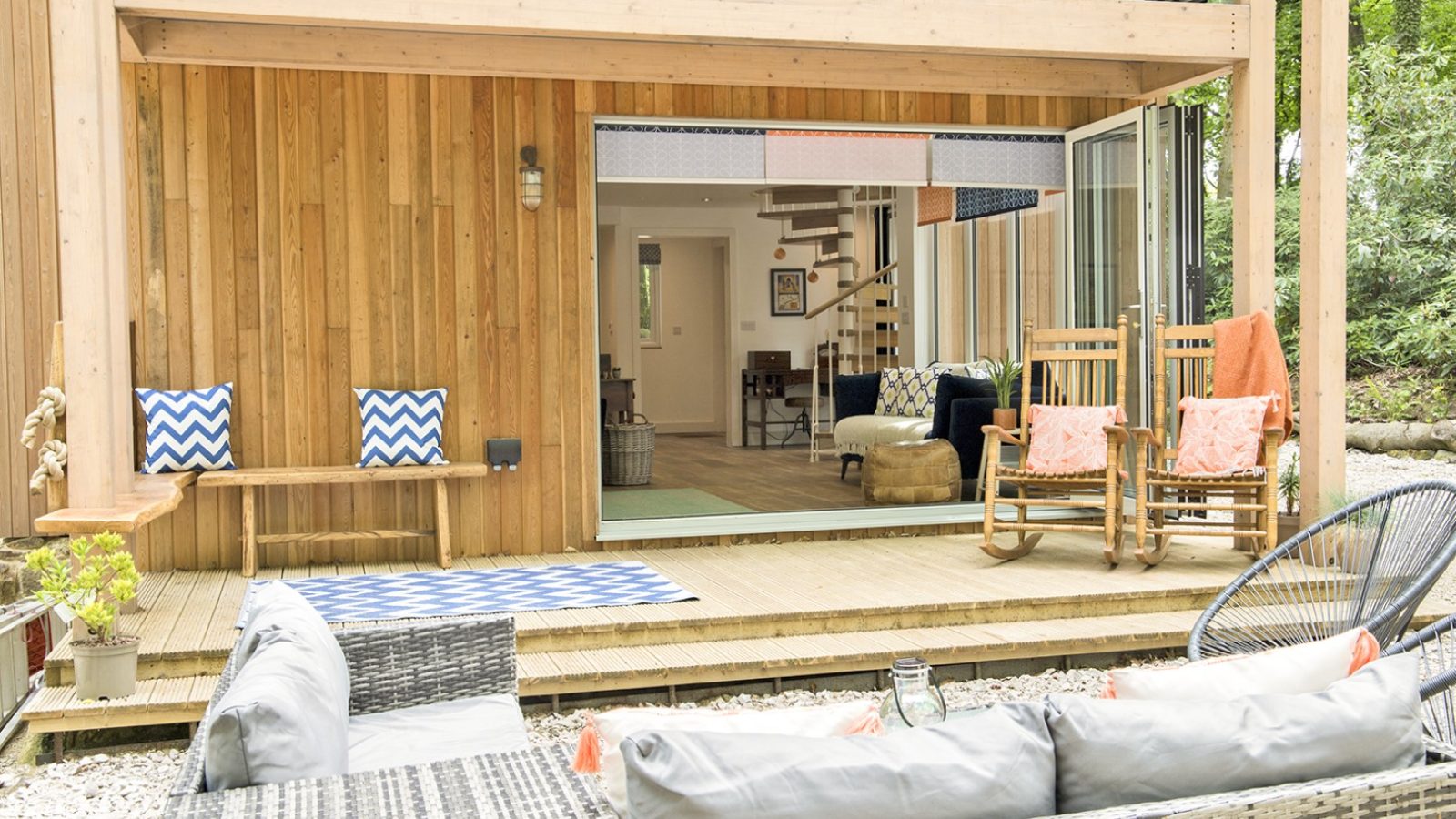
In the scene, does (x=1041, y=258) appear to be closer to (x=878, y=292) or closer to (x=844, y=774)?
(x=878, y=292)

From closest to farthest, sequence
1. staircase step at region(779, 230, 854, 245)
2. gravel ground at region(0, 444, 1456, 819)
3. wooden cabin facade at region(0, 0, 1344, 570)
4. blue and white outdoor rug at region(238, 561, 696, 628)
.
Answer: gravel ground at region(0, 444, 1456, 819), blue and white outdoor rug at region(238, 561, 696, 628), wooden cabin facade at region(0, 0, 1344, 570), staircase step at region(779, 230, 854, 245)

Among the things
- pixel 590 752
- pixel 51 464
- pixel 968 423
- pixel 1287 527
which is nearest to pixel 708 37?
pixel 51 464

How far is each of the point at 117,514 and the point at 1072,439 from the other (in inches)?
155

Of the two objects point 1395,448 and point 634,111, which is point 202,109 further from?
point 1395,448

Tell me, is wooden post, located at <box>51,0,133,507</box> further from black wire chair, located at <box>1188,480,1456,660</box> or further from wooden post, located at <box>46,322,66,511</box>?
black wire chair, located at <box>1188,480,1456,660</box>

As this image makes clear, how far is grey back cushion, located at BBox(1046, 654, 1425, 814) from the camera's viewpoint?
6.12 feet

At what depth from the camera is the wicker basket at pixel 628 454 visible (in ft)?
31.6

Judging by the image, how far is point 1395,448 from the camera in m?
12.0

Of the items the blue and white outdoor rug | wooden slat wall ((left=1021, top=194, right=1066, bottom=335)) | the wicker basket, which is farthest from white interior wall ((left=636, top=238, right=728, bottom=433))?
the blue and white outdoor rug

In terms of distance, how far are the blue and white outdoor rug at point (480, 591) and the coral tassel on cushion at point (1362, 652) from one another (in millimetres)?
3383

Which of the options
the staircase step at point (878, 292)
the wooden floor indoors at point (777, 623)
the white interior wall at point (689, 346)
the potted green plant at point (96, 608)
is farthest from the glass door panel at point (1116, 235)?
the white interior wall at point (689, 346)

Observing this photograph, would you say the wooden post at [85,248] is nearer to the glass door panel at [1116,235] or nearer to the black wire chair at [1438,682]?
the black wire chair at [1438,682]

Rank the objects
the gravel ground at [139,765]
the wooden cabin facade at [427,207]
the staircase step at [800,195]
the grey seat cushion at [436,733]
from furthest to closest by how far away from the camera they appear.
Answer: the staircase step at [800,195]
the wooden cabin facade at [427,207]
the gravel ground at [139,765]
the grey seat cushion at [436,733]

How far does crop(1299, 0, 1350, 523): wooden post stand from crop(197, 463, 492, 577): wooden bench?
374cm
